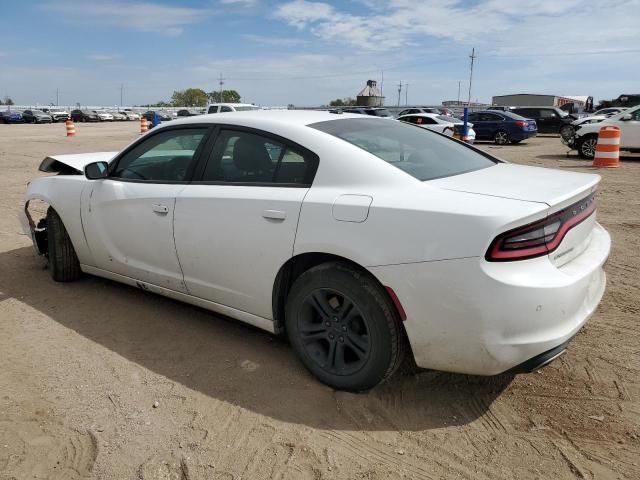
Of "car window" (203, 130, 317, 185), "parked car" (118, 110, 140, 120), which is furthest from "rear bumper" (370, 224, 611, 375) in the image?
"parked car" (118, 110, 140, 120)

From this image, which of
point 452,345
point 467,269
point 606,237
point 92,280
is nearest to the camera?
point 467,269

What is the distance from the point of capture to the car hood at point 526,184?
8.34 ft

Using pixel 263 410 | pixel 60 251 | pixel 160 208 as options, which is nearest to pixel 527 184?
pixel 263 410

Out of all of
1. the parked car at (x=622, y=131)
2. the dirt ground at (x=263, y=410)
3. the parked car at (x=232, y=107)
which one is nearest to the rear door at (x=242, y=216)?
the dirt ground at (x=263, y=410)

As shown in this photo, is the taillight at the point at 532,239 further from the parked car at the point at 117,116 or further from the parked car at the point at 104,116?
the parked car at the point at 117,116

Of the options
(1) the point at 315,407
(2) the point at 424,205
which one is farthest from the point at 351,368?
(2) the point at 424,205

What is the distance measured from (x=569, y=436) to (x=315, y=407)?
125 cm

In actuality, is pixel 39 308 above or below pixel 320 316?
below

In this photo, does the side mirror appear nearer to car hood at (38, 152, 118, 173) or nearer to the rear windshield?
car hood at (38, 152, 118, 173)

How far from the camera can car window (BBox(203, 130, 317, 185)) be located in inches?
120

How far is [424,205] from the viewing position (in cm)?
252

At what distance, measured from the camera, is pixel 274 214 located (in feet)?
9.74

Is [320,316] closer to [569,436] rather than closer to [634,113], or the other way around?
[569,436]

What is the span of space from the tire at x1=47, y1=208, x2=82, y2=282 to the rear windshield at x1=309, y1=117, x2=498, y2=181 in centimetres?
258
